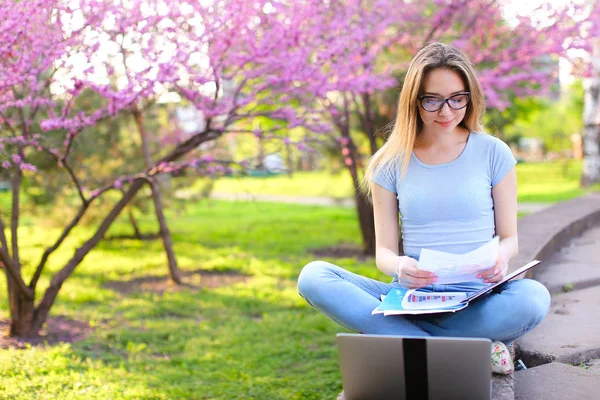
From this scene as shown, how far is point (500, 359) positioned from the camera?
2367 millimetres

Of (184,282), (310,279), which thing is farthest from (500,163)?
(184,282)

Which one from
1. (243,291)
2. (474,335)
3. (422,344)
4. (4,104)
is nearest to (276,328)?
(243,291)

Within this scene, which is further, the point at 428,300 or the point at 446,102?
the point at 446,102

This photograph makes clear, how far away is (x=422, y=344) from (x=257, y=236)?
307 inches

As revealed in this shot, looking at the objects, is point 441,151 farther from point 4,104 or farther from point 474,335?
point 4,104

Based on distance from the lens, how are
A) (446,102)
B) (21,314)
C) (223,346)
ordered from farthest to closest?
1. (21,314)
2. (223,346)
3. (446,102)

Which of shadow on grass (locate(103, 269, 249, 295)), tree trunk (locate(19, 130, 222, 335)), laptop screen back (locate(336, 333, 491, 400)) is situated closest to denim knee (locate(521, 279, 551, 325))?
laptop screen back (locate(336, 333, 491, 400))

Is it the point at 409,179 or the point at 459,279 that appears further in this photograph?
the point at 409,179

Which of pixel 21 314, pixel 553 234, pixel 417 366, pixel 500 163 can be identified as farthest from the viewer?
pixel 553 234

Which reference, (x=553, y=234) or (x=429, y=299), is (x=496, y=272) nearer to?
(x=429, y=299)

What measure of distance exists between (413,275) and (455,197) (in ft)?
1.18

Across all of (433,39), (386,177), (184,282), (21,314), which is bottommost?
(184,282)

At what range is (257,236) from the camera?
975cm

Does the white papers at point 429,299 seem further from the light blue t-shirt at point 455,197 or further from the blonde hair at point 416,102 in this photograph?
the blonde hair at point 416,102
